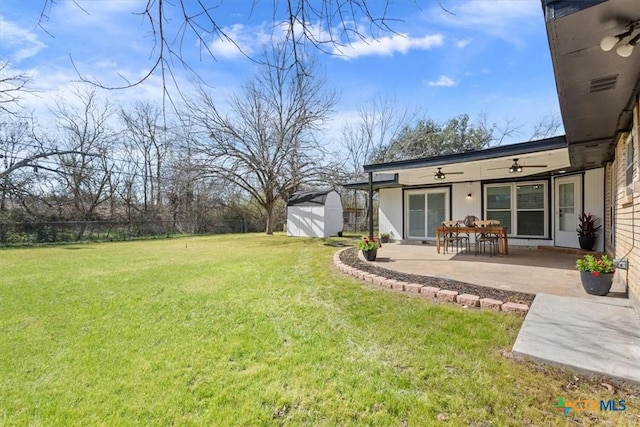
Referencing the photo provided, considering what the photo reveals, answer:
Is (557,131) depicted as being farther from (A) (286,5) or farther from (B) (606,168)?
(A) (286,5)

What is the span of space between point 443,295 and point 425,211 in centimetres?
695

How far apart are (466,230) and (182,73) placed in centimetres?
738

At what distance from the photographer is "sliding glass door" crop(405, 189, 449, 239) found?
10258 millimetres

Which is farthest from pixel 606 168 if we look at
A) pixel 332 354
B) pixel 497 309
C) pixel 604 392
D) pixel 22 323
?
pixel 22 323

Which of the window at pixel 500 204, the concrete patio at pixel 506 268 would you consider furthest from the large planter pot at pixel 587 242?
the window at pixel 500 204

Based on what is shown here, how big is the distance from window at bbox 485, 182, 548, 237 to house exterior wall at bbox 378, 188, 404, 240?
8.99 feet

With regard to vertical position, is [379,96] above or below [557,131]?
above

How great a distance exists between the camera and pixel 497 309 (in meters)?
3.51

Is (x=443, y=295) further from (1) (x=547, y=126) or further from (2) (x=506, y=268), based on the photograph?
(1) (x=547, y=126)

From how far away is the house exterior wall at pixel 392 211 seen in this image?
10961mm

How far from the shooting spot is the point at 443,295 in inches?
157

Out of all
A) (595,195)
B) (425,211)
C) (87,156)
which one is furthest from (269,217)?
(595,195)

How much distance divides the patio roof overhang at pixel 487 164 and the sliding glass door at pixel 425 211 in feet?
1.75

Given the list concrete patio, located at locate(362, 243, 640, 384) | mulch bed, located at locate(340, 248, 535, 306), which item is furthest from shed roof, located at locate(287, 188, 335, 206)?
mulch bed, located at locate(340, 248, 535, 306)
